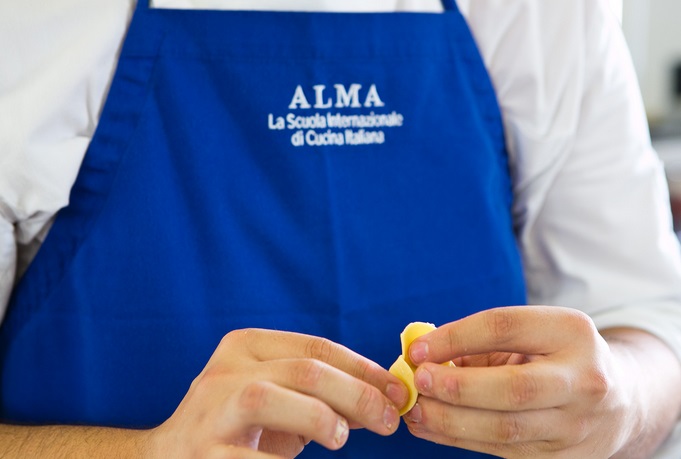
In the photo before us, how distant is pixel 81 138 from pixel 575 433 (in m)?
0.57

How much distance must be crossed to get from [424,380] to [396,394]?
0.03 metres

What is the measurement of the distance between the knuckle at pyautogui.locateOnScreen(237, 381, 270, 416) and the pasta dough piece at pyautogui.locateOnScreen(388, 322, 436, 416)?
0.15 meters

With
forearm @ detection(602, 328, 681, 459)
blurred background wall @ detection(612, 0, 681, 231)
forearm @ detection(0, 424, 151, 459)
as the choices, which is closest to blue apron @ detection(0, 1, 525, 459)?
forearm @ detection(0, 424, 151, 459)

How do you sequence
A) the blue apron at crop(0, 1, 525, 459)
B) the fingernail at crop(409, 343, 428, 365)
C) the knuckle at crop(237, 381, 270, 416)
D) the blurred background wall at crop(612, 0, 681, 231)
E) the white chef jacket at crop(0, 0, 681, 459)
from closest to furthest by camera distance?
1. the knuckle at crop(237, 381, 270, 416)
2. the fingernail at crop(409, 343, 428, 365)
3. the blue apron at crop(0, 1, 525, 459)
4. the white chef jacket at crop(0, 0, 681, 459)
5. the blurred background wall at crop(612, 0, 681, 231)

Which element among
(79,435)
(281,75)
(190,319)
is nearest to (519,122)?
(281,75)

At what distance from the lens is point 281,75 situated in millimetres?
895

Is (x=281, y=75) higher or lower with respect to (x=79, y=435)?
higher

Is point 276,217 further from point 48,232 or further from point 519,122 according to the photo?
point 519,122

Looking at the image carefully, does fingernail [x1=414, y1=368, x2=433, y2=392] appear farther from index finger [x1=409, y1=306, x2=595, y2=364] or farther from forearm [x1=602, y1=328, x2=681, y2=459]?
forearm [x1=602, y1=328, x2=681, y2=459]

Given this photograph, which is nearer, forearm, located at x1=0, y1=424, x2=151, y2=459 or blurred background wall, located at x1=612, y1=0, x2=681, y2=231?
forearm, located at x1=0, y1=424, x2=151, y2=459

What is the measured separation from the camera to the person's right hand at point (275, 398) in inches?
24.8

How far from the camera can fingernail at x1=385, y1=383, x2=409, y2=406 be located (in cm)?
70

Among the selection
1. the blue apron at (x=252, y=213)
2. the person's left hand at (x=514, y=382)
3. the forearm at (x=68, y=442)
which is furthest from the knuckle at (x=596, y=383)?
the forearm at (x=68, y=442)

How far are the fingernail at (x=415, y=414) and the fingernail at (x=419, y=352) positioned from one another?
0.04m
